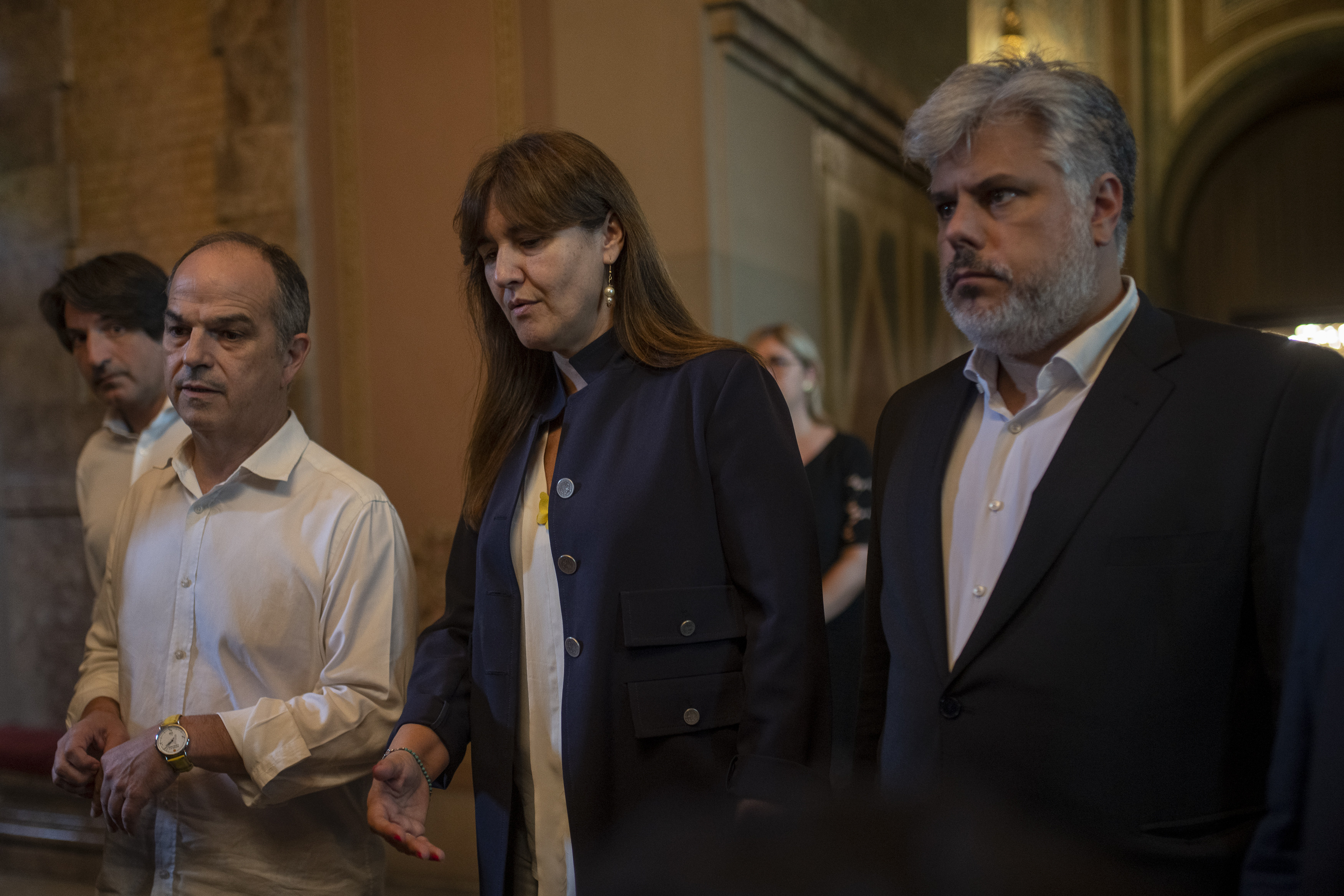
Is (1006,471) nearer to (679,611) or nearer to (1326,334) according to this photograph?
(679,611)

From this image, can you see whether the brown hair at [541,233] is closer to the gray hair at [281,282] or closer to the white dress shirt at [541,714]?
the white dress shirt at [541,714]

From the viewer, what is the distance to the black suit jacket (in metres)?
1.47

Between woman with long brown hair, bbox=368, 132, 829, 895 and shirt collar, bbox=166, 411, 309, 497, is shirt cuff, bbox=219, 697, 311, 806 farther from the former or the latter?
shirt collar, bbox=166, 411, 309, 497

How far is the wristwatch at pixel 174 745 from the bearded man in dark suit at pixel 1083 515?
1.13 metres

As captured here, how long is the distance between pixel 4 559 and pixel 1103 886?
20.3 feet

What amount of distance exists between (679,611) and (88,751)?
3.80 ft

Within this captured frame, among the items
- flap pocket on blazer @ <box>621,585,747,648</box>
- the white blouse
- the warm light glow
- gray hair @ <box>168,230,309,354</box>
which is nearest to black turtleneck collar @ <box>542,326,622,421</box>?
the white blouse

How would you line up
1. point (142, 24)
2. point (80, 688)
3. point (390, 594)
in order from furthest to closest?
point (142, 24) < point (80, 688) < point (390, 594)

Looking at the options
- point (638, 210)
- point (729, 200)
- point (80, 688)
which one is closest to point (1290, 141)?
point (729, 200)

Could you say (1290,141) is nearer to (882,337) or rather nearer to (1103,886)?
(882,337)

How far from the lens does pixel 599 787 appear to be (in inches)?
69.2

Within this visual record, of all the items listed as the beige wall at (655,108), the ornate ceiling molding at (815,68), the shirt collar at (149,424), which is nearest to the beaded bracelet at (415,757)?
the shirt collar at (149,424)

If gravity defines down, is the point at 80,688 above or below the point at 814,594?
below

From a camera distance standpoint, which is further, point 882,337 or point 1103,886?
point 882,337
